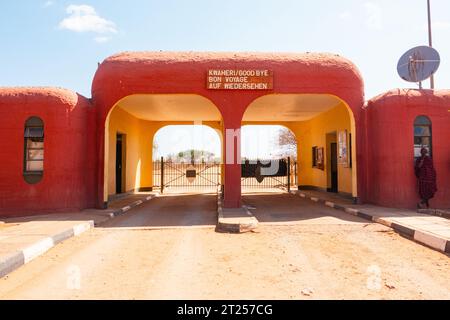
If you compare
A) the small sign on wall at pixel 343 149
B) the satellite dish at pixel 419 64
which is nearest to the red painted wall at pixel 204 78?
the satellite dish at pixel 419 64

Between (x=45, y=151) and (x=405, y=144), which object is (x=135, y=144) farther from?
(x=405, y=144)

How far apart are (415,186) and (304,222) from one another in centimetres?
411

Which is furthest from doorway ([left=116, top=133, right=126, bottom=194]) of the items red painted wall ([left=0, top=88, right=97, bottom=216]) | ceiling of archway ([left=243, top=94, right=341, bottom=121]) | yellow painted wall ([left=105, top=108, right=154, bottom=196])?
ceiling of archway ([left=243, top=94, right=341, bottom=121])

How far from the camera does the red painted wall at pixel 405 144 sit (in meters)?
9.78

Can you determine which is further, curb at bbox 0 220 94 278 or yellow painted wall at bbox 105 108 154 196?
yellow painted wall at bbox 105 108 154 196

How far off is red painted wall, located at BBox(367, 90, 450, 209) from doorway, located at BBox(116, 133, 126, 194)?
1010 centimetres

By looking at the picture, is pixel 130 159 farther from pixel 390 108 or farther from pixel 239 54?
pixel 390 108

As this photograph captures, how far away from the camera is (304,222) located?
827 cm

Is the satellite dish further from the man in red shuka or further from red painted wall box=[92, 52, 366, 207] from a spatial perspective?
the man in red shuka

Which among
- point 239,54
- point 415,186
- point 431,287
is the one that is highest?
point 239,54

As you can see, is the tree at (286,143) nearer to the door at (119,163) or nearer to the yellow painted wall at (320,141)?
the yellow painted wall at (320,141)

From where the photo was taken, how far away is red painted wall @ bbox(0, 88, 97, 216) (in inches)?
365
